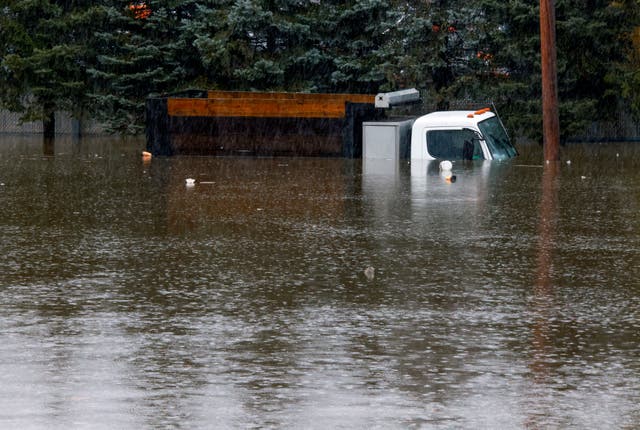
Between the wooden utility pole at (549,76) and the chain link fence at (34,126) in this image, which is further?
the chain link fence at (34,126)

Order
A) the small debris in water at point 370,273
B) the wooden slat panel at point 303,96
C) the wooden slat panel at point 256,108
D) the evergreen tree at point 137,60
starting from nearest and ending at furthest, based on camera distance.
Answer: the small debris in water at point 370,273 < the wooden slat panel at point 256,108 < the wooden slat panel at point 303,96 < the evergreen tree at point 137,60

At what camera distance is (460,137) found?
28391mm

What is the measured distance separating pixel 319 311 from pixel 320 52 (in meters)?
33.4

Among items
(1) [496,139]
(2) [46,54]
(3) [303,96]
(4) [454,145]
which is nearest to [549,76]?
(1) [496,139]

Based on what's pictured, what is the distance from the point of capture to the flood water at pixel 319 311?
6863mm

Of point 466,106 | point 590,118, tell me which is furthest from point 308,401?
point 466,106

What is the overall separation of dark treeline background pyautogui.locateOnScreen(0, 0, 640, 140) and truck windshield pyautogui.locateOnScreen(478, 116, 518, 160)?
1095 centimetres

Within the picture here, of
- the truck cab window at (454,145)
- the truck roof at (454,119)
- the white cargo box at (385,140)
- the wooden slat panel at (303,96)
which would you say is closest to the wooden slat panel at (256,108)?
the wooden slat panel at (303,96)

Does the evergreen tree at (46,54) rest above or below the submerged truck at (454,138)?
above

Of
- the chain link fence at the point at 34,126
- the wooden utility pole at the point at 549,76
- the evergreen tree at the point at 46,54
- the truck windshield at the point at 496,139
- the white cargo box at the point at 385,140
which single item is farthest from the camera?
the chain link fence at the point at 34,126

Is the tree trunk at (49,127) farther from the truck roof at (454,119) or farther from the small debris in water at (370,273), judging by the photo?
the small debris in water at (370,273)

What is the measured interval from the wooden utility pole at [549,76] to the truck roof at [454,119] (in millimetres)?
1884

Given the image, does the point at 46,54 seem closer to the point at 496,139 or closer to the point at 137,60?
the point at 137,60

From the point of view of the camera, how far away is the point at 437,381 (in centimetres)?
745
